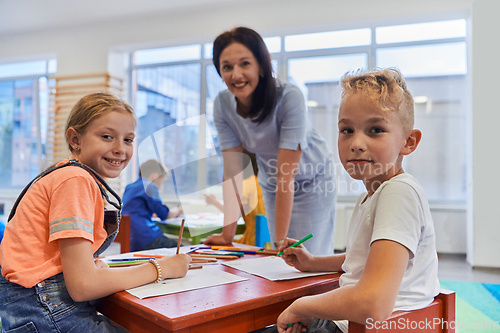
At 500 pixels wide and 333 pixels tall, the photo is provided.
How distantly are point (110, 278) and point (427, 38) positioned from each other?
15.9 feet

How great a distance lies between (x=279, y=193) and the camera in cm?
154

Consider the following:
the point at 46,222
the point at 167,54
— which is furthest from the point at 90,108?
the point at 167,54

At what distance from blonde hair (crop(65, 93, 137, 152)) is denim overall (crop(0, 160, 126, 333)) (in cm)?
39

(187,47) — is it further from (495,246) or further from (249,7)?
(495,246)

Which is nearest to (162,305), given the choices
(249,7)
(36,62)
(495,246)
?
(495,246)

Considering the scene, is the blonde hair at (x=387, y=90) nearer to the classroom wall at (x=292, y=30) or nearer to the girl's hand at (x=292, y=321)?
the girl's hand at (x=292, y=321)

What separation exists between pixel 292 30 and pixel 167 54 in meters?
2.00

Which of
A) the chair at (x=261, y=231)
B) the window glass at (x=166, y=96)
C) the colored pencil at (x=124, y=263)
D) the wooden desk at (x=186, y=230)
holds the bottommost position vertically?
the wooden desk at (x=186, y=230)

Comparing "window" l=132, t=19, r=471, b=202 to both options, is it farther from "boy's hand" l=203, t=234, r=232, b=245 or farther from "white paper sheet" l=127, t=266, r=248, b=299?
"white paper sheet" l=127, t=266, r=248, b=299

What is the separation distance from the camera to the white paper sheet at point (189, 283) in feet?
2.68

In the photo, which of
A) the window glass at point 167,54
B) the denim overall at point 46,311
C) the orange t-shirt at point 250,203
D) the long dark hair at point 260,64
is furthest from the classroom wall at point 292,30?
the denim overall at point 46,311

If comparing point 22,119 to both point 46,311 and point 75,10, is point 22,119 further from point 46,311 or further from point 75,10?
point 46,311

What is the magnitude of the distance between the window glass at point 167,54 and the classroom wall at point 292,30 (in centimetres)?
26

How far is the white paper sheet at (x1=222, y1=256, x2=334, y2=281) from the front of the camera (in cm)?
98
